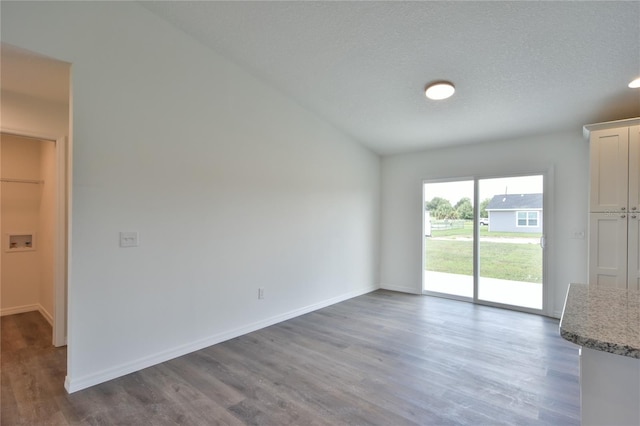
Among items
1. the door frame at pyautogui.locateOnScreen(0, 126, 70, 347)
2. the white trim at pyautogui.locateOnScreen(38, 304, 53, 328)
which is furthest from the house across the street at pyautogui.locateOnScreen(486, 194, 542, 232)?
the white trim at pyautogui.locateOnScreen(38, 304, 53, 328)

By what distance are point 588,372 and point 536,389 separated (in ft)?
5.76

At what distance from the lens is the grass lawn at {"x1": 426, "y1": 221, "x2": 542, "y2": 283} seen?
4391mm

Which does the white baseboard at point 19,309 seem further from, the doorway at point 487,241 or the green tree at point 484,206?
the green tree at point 484,206

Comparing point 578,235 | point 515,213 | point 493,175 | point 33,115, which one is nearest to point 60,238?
point 33,115

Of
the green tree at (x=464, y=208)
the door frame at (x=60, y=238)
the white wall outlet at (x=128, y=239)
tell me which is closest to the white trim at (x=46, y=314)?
the door frame at (x=60, y=238)

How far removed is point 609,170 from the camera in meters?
3.25

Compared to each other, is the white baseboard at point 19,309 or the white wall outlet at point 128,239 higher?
the white wall outlet at point 128,239

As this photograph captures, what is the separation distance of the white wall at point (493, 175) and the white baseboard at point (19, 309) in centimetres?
548

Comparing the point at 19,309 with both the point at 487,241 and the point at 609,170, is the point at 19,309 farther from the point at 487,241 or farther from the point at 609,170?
the point at 609,170

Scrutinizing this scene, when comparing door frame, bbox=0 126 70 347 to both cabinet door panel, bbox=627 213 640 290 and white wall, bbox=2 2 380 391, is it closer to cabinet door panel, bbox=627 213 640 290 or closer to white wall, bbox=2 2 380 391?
white wall, bbox=2 2 380 391

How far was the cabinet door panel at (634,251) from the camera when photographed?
311 cm

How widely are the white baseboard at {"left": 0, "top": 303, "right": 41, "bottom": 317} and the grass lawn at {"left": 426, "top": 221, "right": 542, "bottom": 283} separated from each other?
19.9 ft

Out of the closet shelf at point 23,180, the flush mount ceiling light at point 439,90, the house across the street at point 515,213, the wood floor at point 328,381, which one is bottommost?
the wood floor at point 328,381

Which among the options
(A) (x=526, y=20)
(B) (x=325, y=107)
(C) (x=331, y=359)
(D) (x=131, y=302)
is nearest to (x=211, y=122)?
(B) (x=325, y=107)
